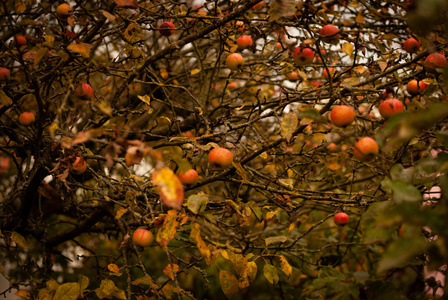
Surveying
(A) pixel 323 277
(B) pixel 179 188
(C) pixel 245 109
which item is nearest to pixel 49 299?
(B) pixel 179 188

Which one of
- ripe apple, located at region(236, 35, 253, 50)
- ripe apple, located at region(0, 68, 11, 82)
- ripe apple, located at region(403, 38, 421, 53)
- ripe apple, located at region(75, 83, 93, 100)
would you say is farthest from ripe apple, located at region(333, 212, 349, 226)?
ripe apple, located at region(0, 68, 11, 82)

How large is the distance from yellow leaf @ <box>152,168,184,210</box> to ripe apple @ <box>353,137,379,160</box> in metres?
0.76

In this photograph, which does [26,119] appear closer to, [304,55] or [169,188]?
[169,188]

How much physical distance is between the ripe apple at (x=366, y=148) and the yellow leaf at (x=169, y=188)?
76 cm

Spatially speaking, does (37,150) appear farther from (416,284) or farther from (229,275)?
(416,284)

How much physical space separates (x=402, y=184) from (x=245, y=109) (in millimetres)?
1971

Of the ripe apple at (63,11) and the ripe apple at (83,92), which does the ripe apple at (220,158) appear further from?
the ripe apple at (63,11)

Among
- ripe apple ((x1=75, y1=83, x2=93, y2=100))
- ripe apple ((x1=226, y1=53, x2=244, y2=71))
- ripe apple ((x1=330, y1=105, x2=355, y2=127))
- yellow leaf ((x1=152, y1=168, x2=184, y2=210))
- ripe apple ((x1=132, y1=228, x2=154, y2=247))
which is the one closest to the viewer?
yellow leaf ((x1=152, y1=168, x2=184, y2=210))

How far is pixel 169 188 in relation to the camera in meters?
1.06

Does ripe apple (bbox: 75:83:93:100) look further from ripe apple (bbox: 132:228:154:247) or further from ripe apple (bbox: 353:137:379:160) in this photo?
ripe apple (bbox: 353:137:379:160)

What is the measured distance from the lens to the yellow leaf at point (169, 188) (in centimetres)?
105

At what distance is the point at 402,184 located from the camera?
101 cm

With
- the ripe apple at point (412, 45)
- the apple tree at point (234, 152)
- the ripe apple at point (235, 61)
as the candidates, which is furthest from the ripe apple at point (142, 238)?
the ripe apple at point (412, 45)

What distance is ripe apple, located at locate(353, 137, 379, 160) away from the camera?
54.2 inches
